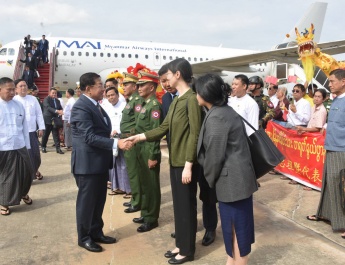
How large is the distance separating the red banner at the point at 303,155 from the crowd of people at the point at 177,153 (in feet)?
0.86

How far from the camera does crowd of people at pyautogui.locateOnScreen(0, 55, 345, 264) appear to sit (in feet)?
8.14

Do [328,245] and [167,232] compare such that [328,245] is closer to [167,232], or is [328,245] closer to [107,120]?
[167,232]

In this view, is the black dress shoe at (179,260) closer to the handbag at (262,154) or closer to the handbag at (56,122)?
the handbag at (262,154)

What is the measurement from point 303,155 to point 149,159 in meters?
3.17

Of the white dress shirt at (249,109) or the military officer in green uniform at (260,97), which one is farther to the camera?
the military officer in green uniform at (260,97)

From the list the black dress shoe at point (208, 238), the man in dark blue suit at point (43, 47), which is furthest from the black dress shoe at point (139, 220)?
the man in dark blue suit at point (43, 47)

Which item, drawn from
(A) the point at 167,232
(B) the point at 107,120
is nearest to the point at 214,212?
(A) the point at 167,232

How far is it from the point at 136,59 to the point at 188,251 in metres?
15.9

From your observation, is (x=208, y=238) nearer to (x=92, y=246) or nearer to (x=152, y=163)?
(x=152, y=163)

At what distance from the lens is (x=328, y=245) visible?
3418 millimetres

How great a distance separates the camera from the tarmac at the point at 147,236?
3180 millimetres

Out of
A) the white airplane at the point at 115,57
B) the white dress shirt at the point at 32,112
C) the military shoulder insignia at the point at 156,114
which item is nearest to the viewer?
the military shoulder insignia at the point at 156,114

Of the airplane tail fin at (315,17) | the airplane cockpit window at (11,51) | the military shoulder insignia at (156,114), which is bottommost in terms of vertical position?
the military shoulder insignia at (156,114)

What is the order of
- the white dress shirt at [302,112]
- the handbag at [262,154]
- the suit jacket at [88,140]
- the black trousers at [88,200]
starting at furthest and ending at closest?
the white dress shirt at [302,112] → the black trousers at [88,200] → the suit jacket at [88,140] → the handbag at [262,154]
